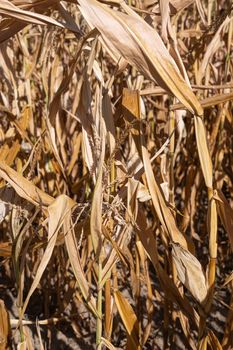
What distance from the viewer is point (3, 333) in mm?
797

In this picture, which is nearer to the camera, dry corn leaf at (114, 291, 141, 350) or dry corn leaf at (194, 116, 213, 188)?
dry corn leaf at (194, 116, 213, 188)

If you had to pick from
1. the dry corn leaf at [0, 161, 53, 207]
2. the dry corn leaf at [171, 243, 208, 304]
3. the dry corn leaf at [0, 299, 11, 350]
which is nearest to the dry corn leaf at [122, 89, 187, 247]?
the dry corn leaf at [171, 243, 208, 304]

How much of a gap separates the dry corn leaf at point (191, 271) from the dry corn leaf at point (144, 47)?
0.50 ft

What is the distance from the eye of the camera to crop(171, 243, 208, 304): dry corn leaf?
2.02 feet

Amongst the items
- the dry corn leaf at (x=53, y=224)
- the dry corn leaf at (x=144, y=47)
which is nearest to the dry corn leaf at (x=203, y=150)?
the dry corn leaf at (x=144, y=47)

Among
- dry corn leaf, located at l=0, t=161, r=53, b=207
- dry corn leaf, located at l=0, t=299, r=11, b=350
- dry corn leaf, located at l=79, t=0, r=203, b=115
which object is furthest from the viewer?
dry corn leaf, located at l=0, t=299, r=11, b=350

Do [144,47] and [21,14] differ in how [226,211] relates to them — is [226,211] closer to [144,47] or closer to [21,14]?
[144,47]

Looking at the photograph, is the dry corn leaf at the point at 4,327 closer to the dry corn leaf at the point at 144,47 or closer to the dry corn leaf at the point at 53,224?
the dry corn leaf at the point at 53,224

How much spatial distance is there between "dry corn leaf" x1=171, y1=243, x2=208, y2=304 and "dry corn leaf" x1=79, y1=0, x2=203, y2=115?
0.15 meters

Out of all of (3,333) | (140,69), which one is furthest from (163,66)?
(3,333)

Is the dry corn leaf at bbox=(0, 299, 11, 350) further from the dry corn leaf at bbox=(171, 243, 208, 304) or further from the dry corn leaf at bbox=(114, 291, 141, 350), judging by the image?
the dry corn leaf at bbox=(171, 243, 208, 304)

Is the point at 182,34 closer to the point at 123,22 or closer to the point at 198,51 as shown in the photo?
the point at 198,51

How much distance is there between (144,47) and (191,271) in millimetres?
246

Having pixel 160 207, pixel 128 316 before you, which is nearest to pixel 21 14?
pixel 160 207
